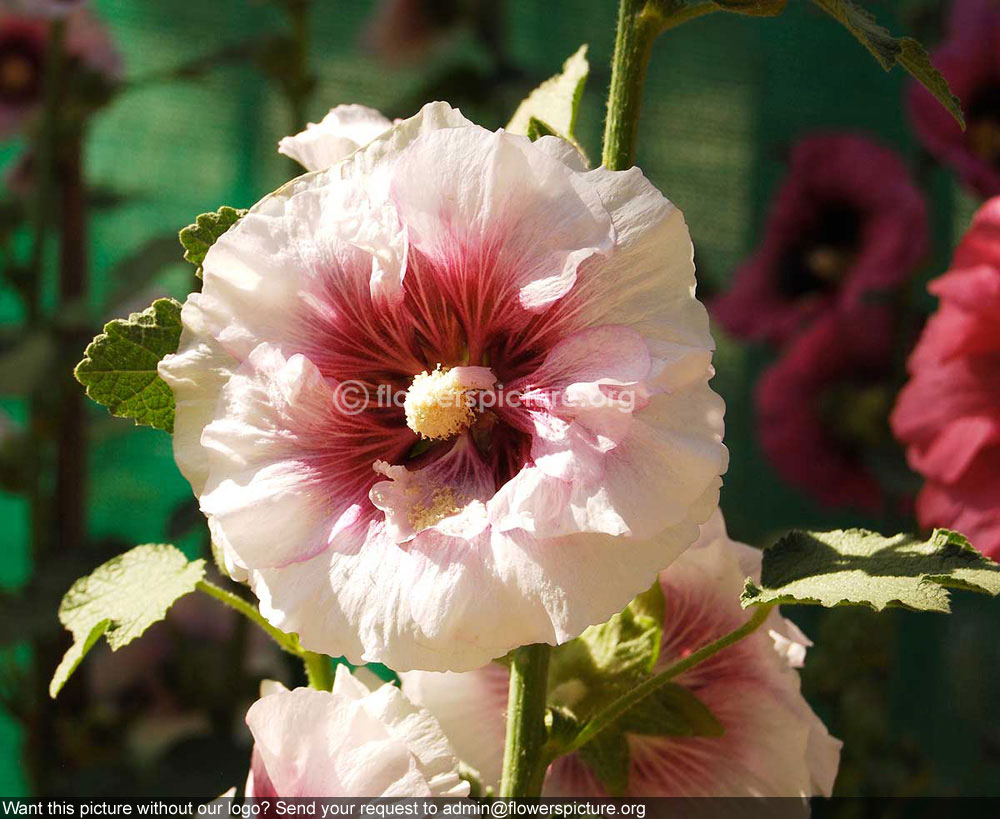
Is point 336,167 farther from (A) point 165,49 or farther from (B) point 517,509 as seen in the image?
(A) point 165,49

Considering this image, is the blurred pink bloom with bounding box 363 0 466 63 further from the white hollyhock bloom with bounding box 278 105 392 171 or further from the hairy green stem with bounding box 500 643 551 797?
the hairy green stem with bounding box 500 643 551 797

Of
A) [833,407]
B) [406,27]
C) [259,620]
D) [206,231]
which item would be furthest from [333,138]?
[406,27]

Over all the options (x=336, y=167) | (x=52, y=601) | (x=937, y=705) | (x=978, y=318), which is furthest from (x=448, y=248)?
(x=937, y=705)

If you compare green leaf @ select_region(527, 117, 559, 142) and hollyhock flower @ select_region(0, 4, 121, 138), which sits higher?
green leaf @ select_region(527, 117, 559, 142)

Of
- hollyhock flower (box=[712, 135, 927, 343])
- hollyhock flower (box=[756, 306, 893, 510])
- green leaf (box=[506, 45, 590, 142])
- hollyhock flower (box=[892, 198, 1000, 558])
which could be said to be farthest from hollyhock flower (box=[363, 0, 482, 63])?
green leaf (box=[506, 45, 590, 142])

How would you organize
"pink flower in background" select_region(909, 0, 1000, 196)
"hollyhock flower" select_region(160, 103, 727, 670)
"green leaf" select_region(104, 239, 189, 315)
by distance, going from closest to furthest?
"hollyhock flower" select_region(160, 103, 727, 670) → "pink flower in background" select_region(909, 0, 1000, 196) → "green leaf" select_region(104, 239, 189, 315)

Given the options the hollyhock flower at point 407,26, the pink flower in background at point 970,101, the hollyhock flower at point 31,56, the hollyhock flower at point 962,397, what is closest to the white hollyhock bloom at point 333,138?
the hollyhock flower at point 962,397

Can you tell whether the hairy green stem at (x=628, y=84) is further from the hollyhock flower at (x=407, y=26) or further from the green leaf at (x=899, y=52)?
the hollyhock flower at (x=407, y=26)

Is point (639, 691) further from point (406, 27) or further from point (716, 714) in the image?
point (406, 27)
